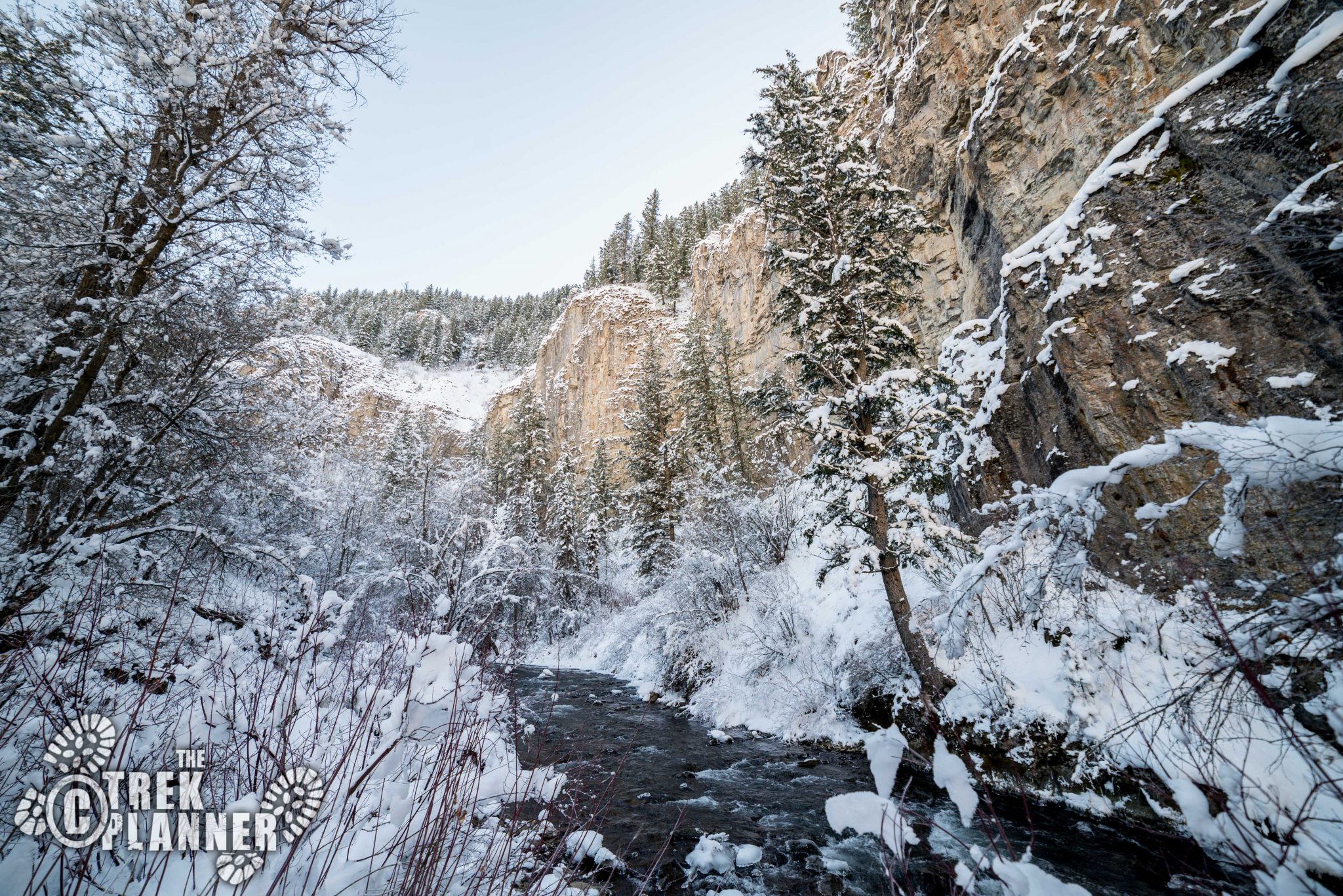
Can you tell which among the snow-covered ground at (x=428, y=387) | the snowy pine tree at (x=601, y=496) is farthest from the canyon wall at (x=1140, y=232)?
the snow-covered ground at (x=428, y=387)

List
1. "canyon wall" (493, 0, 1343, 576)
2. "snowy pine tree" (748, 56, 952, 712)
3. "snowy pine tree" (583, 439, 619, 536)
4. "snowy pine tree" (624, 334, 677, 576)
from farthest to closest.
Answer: "snowy pine tree" (583, 439, 619, 536)
"snowy pine tree" (624, 334, 677, 576)
"snowy pine tree" (748, 56, 952, 712)
"canyon wall" (493, 0, 1343, 576)

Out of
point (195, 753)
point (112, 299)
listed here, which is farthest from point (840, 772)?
point (112, 299)

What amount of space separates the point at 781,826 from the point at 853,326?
26.7 ft

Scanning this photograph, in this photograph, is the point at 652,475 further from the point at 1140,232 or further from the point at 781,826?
the point at 1140,232

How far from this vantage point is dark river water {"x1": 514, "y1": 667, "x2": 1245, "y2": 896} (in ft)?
15.8

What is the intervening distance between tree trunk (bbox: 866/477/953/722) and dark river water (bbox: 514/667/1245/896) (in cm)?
127

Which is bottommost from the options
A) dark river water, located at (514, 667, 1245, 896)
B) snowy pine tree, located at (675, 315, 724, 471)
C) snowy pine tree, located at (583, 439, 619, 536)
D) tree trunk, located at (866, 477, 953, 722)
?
dark river water, located at (514, 667, 1245, 896)

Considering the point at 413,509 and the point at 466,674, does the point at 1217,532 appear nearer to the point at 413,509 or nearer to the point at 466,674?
the point at 466,674

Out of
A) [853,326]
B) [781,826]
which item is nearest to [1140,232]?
[853,326]

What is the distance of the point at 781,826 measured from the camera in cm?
623

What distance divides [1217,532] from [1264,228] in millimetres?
4958

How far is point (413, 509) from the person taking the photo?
14.3 meters

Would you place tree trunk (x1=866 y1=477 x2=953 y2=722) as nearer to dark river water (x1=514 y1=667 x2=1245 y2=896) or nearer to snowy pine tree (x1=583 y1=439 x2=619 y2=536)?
dark river water (x1=514 y1=667 x2=1245 y2=896)

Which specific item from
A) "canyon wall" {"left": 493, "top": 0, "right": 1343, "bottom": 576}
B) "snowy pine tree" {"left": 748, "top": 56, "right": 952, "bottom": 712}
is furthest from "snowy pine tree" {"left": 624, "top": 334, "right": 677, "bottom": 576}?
"canyon wall" {"left": 493, "top": 0, "right": 1343, "bottom": 576}
